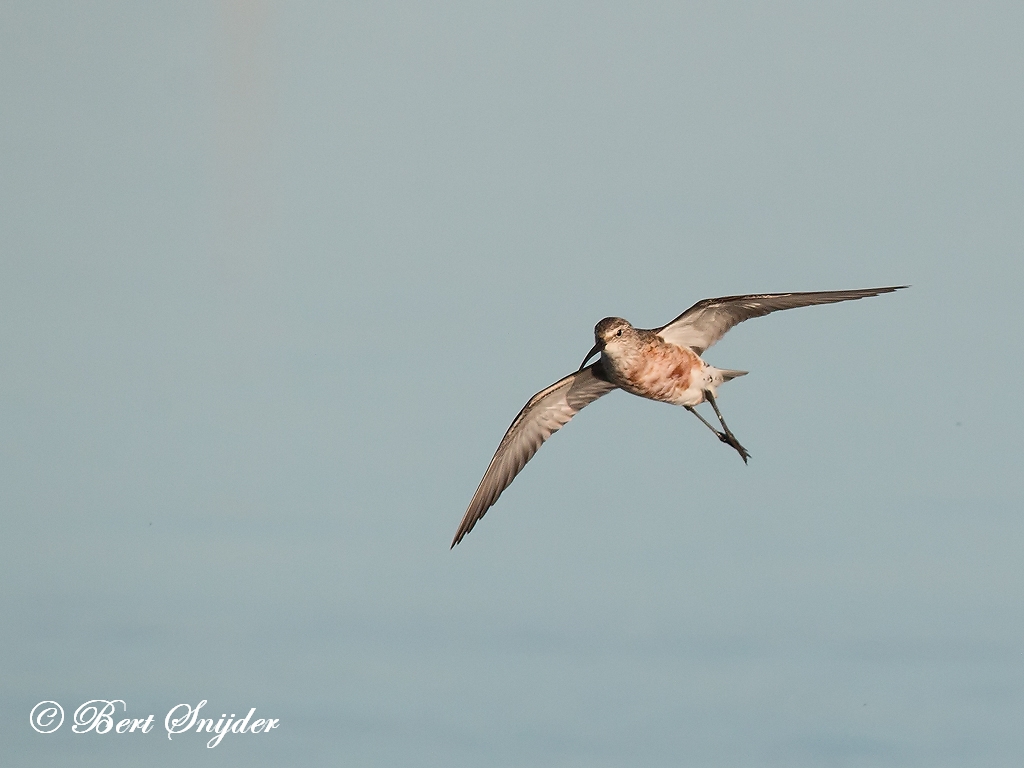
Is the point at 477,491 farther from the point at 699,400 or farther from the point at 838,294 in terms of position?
the point at 838,294

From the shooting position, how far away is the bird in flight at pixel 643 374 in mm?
21406

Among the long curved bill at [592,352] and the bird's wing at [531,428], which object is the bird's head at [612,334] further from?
the bird's wing at [531,428]

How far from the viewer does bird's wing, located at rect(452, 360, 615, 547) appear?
2294 centimetres

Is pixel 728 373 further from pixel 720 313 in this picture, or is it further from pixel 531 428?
pixel 531 428

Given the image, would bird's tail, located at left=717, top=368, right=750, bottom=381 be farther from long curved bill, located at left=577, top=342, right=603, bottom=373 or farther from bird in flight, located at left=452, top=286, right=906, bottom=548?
long curved bill, located at left=577, top=342, right=603, bottom=373

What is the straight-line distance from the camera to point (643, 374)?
21562mm

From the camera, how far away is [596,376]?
891 inches

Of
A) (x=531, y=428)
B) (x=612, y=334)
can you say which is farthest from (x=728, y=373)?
(x=531, y=428)

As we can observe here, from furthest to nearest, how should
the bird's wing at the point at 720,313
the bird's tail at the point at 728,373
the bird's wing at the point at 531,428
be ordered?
the bird's wing at the point at 531,428 → the bird's tail at the point at 728,373 → the bird's wing at the point at 720,313

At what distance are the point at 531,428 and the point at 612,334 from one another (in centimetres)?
277

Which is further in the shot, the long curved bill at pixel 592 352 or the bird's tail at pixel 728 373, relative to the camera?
the bird's tail at pixel 728 373

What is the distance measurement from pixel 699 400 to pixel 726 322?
1.26 meters

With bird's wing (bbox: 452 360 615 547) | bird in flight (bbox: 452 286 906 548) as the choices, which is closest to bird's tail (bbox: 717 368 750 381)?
bird in flight (bbox: 452 286 906 548)

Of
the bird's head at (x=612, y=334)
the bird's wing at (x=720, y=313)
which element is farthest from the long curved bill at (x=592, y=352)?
the bird's wing at (x=720, y=313)
